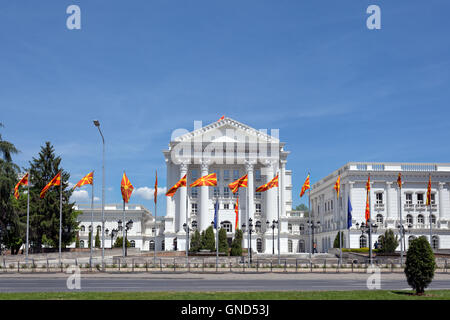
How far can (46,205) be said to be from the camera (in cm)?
7544

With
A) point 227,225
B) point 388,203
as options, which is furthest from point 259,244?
point 388,203

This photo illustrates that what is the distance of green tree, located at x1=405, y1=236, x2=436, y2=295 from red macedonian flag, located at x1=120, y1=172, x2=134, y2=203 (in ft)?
111

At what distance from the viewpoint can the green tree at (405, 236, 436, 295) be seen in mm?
22125

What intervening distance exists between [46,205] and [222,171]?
3322 cm

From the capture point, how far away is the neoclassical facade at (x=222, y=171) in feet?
303

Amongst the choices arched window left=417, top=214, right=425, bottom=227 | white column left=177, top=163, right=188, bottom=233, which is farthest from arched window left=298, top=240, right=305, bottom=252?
white column left=177, top=163, right=188, bottom=233

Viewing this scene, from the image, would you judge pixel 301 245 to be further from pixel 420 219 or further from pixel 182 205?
pixel 182 205

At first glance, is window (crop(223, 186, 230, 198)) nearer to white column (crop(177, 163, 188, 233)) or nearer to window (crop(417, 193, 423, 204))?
white column (crop(177, 163, 188, 233))

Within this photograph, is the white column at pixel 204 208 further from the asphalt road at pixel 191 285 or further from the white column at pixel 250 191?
the asphalt road at pixel 191 285

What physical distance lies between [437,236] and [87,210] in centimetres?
→ 6760

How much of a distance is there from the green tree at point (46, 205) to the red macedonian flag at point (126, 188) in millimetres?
26641

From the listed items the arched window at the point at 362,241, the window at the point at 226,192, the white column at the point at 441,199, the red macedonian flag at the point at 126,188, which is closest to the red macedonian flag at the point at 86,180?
the red macedonian flag at the point at 126,188

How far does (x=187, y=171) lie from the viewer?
95.9m
